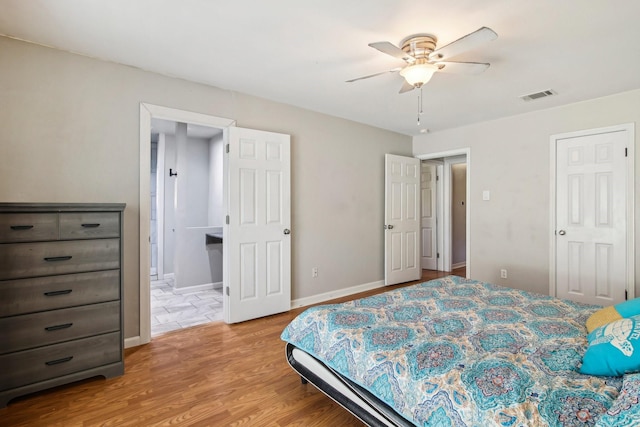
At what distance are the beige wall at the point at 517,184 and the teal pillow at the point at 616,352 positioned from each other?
9.42 ft

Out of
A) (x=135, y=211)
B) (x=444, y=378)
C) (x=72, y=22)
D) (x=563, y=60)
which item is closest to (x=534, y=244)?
(x=563, y=60)

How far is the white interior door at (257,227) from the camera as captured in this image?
11.0ft

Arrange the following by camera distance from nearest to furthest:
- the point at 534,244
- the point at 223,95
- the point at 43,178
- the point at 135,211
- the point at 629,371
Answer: the point at 629,371 → the point at 43,178 → the point at 135,211 → the point at 223,95 → the point at 534,244

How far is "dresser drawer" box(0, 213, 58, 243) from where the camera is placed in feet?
6.47

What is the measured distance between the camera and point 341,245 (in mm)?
4348

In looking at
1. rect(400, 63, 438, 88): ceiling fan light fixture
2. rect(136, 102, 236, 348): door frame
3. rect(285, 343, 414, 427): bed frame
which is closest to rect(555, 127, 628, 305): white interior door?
rect(400, 63, 438, 88): ceiling fan light fixture

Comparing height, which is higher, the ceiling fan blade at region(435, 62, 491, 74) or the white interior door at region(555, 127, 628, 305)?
the ceiling fan blade at region(435, 62, 491, 74)

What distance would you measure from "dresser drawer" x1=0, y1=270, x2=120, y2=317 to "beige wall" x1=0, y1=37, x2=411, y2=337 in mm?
508

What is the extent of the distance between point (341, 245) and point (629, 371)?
10.6ft

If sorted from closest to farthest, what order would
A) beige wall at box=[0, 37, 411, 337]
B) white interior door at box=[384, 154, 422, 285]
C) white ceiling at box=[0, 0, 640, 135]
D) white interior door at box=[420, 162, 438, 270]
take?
white ceiling at box=[0, 0, 640, 135] < beige wall at box=[0, 37, 411, 337] < white interior door at box=[384, 154, 422, 285] < white interior door at box=[420, 162, 438, 270]

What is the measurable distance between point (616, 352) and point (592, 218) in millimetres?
2958

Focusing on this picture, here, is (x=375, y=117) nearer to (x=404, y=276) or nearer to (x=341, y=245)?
(x=341, y=245)

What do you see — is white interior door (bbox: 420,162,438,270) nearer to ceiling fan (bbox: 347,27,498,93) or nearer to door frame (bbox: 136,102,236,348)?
ceiling fan (bbox: 347,27,498,93)

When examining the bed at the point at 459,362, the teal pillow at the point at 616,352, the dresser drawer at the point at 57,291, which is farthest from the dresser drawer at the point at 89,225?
the teal pillow at the point at 616,352
